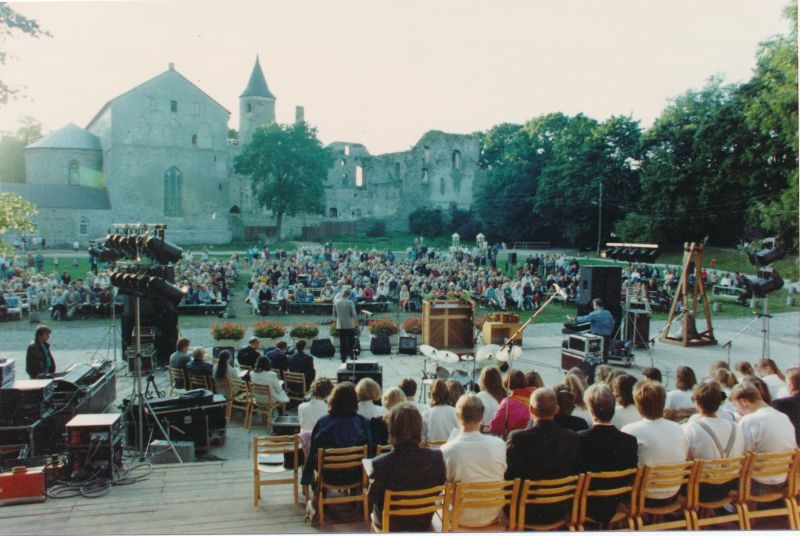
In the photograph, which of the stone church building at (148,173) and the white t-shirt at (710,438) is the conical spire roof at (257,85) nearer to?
the stone church building at (148,173)

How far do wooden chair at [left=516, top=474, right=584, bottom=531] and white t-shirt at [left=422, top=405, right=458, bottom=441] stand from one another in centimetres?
99

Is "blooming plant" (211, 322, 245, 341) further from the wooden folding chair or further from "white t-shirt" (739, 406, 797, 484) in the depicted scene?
"white t-shirt" (739, 406, 797, 484)

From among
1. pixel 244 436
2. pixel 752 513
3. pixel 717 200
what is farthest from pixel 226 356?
pixel 717 200

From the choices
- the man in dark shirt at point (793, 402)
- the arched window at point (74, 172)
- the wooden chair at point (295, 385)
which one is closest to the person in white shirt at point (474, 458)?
the man in dark shirt at point (793, 402)

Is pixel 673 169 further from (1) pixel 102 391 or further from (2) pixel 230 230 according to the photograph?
(1) pixel 102 391

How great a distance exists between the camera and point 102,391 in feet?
25.3

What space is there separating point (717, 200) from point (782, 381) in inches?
1304

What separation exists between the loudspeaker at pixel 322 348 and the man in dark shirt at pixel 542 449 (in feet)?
27.5

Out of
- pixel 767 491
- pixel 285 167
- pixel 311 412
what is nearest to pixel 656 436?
pixel 767 491

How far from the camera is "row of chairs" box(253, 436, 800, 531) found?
12.0 ft

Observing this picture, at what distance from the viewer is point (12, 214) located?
30.9 ft

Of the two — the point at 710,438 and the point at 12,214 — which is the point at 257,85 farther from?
the point at 710,438

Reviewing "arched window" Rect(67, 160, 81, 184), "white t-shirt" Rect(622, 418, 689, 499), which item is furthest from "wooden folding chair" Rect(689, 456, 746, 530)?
"arched window" Rect(67, 160, 81, 184)

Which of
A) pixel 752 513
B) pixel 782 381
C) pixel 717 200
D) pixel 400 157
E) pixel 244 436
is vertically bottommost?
pixel 244 436
